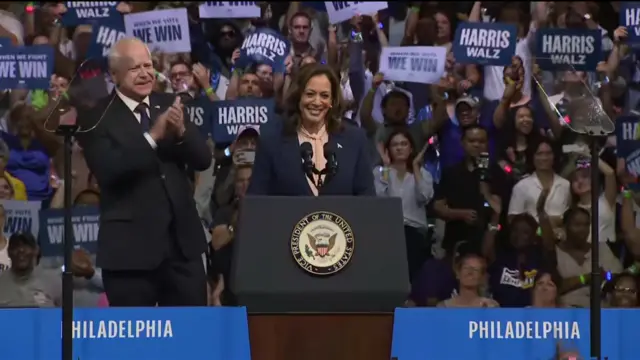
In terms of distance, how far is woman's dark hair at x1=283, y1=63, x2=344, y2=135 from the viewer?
5.12 metres

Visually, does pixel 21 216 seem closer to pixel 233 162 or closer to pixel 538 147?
pixel 233 162

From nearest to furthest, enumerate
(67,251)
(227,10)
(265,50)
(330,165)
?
1. (67,251)
2. (330,165)
3. (265,50)
4. (227,10)

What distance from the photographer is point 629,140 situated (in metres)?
8.02

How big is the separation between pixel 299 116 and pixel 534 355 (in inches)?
51.1

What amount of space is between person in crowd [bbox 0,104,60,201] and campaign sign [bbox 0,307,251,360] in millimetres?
2709

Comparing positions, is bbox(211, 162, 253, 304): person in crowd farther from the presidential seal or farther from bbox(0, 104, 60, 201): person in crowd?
the presidential seal

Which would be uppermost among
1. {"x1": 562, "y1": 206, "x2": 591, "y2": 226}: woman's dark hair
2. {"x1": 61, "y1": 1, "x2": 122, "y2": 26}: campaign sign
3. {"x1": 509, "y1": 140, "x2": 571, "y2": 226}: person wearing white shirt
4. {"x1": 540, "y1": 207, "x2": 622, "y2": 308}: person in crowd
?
{"x1": 61, "y1": 1, "x2": 122, "y2": 26}: campaign sign

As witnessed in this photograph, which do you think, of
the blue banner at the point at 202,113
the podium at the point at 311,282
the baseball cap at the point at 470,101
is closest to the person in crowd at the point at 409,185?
the baseball cap at the point at 470,101

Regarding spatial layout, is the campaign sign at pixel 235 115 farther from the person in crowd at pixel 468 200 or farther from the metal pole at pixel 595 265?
the metal pole at pixel 595 265

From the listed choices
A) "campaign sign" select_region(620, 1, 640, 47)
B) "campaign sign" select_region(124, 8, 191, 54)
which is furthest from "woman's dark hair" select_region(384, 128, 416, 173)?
"campaign sign" select_region(620, 1, 640, 47)

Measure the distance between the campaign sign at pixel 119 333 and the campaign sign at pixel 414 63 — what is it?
3348 millimetres

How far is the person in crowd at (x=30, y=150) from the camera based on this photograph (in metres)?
7.73

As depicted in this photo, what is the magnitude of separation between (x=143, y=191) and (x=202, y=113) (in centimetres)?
217

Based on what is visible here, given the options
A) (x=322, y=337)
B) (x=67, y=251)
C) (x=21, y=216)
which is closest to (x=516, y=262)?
(x=21, y=216)
